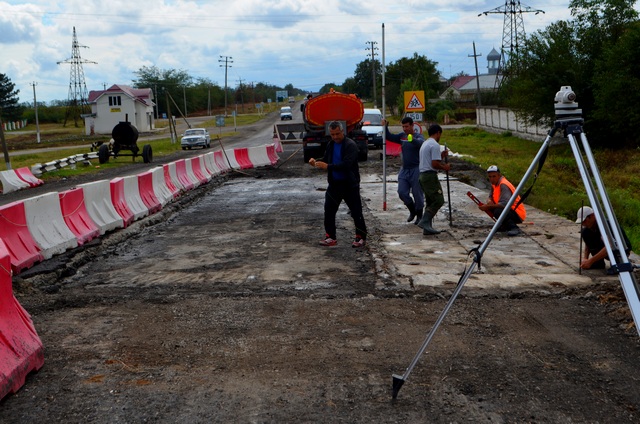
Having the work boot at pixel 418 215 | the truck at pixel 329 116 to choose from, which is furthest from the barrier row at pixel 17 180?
the work boot at pixel 418 215

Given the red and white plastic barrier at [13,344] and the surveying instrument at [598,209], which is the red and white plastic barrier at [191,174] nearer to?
the red and white plastic barrier at [13,344]

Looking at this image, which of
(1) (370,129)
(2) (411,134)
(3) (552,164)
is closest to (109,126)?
(1) (370,129)

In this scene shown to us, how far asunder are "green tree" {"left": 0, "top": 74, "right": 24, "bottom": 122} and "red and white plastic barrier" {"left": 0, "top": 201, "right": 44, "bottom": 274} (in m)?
116

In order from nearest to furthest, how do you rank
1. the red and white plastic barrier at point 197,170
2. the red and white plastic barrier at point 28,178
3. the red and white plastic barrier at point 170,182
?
1. the red and white plastic barrier at point 170,182
2. the red and white plastic barrier at point 197,170
3. the red and white plastic barrier at point 28,178

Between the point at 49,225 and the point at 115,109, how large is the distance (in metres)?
88.2

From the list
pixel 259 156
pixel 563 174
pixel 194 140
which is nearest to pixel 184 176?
pixel 259 156

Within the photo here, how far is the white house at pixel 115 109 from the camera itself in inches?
3740

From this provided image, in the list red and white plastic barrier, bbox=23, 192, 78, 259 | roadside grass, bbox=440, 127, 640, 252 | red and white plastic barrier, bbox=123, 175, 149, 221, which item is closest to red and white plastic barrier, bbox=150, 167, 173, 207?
red and white plastic barrier, bbox=123, 175, 149, 221

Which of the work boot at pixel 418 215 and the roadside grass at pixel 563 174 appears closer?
the work boot at pixel 418 215

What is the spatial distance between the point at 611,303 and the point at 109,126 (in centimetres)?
9440

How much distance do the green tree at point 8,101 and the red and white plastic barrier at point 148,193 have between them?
361 ft

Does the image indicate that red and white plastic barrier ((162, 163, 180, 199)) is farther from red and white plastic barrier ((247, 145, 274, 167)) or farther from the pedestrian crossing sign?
red and white plastic barrier ((247, 145, 274, 167))

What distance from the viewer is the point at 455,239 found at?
1187cm

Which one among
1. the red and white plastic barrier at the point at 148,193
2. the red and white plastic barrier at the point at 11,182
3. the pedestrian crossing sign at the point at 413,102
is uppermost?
the pedestrian crossing sign at the point at 413,102
